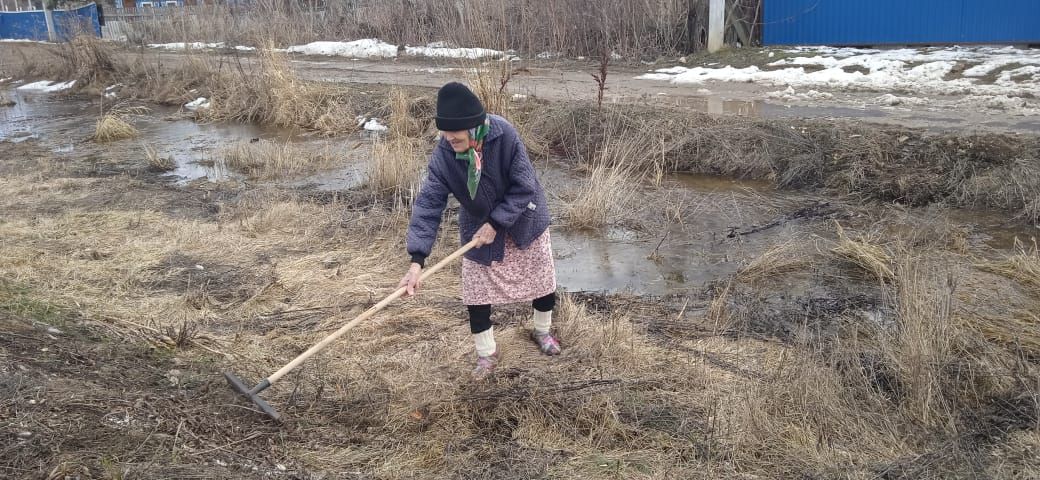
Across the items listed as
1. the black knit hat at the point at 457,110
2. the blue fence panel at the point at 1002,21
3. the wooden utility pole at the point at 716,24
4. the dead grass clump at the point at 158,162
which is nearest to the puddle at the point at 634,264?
the black knit hat at the point at 457,110

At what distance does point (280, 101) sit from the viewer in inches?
417

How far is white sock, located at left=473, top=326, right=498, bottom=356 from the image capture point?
3.57 meters

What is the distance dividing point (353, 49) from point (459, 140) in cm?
1602

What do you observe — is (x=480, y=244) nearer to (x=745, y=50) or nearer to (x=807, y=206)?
(x=807, y=206)

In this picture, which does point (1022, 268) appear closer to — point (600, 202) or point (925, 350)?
A: point (925, 350)

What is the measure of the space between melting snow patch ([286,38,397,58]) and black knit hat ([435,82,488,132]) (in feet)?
48.4

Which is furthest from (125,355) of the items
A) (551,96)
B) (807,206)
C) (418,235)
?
(551,96)

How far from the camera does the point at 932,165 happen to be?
251 inches

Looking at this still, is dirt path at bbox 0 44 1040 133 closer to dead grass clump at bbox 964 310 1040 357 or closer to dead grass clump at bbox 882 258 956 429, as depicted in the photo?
dead grass clump at bbox 964 310 1040 357

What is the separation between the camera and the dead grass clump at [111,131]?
33.3ft

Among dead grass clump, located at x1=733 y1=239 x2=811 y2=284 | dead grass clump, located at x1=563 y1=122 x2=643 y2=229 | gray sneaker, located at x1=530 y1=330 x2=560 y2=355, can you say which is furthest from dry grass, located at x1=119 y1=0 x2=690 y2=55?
gray sneaker, located at x1=530 y1=330 x2=560 y2=355

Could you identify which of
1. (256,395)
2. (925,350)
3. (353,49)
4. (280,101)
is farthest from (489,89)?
(353,49)

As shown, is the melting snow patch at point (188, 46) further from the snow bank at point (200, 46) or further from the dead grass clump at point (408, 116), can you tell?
the dead grass clump at point (408, 116)

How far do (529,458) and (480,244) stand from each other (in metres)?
0.93
